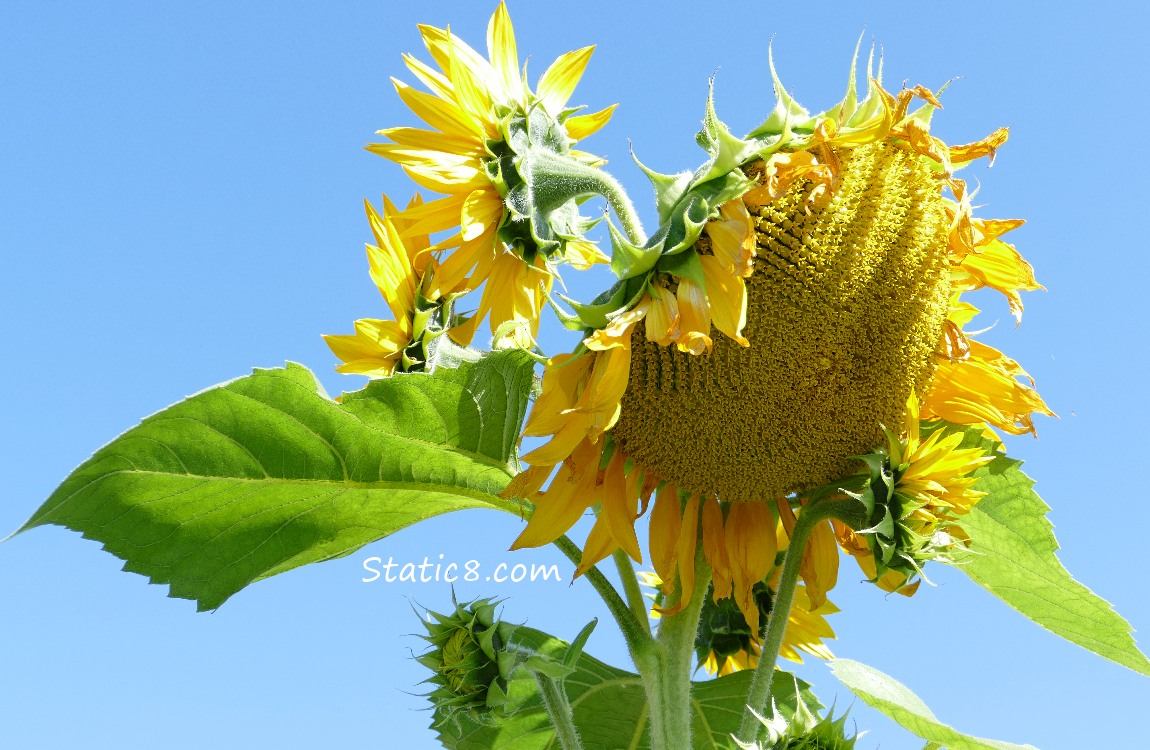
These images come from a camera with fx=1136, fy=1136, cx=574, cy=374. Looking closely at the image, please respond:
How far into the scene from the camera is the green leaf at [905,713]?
80.7 inches

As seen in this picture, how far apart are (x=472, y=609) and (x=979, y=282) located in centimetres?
126

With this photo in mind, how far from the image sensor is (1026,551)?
2498mm

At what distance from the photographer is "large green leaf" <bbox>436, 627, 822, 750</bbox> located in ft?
8.52

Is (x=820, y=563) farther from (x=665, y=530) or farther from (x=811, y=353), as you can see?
(x=811, y=353)

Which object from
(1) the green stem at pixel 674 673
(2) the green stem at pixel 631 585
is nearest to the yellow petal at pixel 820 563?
(1) the green stem at pixel 674 673

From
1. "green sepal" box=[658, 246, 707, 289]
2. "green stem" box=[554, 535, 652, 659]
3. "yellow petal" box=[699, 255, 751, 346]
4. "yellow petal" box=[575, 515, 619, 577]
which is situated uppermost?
"green sepal" box=[658, 246, 707, 289]

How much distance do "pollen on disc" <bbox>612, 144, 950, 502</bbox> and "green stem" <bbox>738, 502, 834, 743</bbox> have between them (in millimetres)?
81

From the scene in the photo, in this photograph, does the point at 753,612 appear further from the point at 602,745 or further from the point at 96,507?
the point at 96,507

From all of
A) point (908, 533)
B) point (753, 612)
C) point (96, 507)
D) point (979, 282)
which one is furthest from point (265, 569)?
point (979, 282)

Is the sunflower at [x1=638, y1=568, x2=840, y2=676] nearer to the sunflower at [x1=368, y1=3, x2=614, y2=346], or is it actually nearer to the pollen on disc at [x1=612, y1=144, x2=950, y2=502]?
the pollen on disc at [x1=612, y1=144, x2=950, y2=502]

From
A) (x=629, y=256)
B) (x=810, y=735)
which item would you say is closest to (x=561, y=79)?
(x=629, y=256)

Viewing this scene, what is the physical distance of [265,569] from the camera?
2348mm

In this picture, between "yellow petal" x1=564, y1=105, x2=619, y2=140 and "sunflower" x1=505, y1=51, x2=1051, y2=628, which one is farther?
A: "yellow petal" x1=564, y1=105, x2=619, y2=140

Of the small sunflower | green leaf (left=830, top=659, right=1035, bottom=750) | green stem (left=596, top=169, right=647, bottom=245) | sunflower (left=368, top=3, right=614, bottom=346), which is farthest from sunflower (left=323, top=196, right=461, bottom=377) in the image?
green leaf (left=830, top=659, right=1035, bottom=750)
